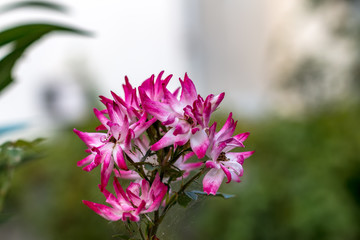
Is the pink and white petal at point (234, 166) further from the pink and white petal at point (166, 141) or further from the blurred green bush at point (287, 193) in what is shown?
the blurred green bush at point (287, 193)

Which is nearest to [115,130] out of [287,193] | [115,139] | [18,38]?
[115,139]

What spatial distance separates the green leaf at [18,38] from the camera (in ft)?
1.99

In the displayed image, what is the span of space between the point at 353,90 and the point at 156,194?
2890 millimetres

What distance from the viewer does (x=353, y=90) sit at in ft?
9.90

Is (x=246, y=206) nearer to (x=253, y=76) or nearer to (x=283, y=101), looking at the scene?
(x=283, y=101)

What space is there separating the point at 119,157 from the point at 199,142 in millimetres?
58

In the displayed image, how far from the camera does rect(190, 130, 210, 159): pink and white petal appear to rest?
0.34 metres

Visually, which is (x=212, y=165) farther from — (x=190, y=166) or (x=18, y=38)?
(x=18, y=38)

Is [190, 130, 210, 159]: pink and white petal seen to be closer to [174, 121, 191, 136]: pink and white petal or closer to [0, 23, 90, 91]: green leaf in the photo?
[174, 121, 191, 136]: pink and white petal

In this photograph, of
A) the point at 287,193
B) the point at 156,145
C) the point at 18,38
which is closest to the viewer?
the point at 156,145

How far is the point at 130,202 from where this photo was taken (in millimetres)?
361

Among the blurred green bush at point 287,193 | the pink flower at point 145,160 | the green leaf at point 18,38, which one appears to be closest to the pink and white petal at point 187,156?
the pink flower at point 145,160

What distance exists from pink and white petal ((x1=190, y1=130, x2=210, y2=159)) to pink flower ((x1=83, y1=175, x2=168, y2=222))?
0.13 feet

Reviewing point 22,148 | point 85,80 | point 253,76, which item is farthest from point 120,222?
point 253,76
